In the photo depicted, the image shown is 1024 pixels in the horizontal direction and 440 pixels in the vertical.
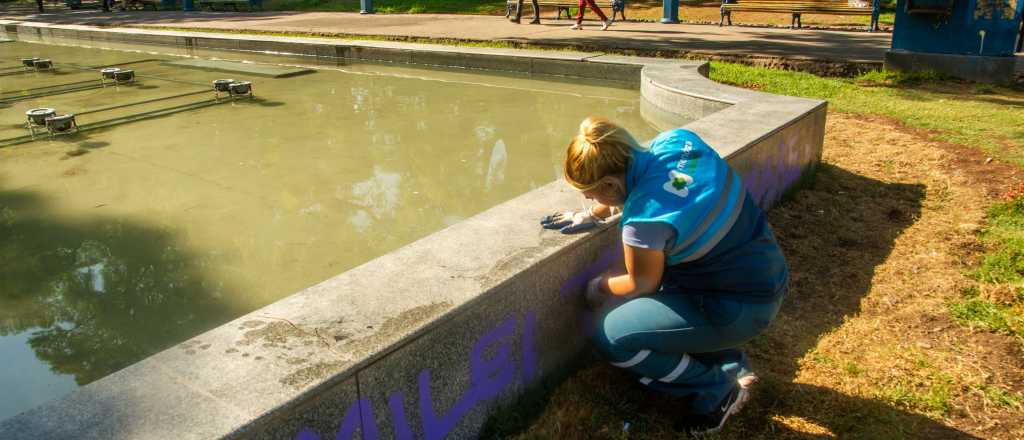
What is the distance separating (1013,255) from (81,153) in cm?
737

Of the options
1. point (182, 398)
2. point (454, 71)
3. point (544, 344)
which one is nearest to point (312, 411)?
point (182, 398)

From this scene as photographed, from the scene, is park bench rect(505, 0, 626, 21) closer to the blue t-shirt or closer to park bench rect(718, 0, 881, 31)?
park bench rect(718, 0, 881, 31)

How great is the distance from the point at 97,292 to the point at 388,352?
277 centimetres

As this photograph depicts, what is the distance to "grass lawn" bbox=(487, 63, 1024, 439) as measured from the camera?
2682 mm

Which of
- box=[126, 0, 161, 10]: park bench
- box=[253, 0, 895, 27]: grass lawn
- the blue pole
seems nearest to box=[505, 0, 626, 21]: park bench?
box=[253, 0, 895, 27]: grass lawn

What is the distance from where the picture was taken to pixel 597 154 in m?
2.38

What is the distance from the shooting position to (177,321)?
3793 mm

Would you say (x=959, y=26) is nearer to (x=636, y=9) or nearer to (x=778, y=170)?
(x=778, y=170)

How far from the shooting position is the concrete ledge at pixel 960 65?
897 centimetres

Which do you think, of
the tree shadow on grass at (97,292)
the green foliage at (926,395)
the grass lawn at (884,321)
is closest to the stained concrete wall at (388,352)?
the grass lawn at (884,321)

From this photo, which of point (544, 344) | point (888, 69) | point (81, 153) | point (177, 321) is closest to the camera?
point (544, 344)

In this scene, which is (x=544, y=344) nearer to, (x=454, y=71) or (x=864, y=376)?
(x=864, y=376)

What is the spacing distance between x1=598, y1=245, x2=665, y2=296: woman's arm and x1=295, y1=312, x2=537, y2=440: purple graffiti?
1.39 feet

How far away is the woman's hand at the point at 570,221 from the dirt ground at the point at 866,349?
22.8 inches
